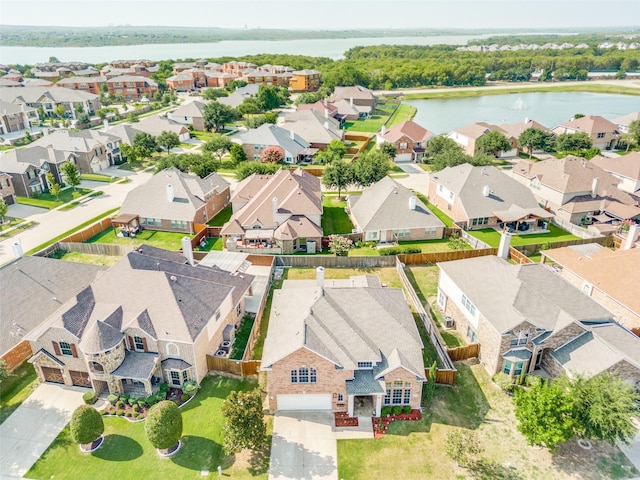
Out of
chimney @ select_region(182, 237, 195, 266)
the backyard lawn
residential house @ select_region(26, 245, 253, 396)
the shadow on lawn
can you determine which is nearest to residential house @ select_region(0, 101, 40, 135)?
chimney @ select_region(182, 237, 195, 266)

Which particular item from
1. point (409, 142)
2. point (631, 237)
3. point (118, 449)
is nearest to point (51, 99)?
point (409, 142)

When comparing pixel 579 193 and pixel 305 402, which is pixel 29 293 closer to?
pixel 305 402

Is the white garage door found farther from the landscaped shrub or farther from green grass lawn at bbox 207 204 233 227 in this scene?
green grass lawn at bbox 207 204 233 227

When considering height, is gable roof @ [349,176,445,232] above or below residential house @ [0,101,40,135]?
below

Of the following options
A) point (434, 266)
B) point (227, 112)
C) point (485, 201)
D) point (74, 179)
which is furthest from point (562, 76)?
point (74, 179)

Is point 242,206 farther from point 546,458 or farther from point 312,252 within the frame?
point 546,458

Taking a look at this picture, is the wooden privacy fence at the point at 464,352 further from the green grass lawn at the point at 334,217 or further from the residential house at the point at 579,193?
the residential house at the point at 579,193
